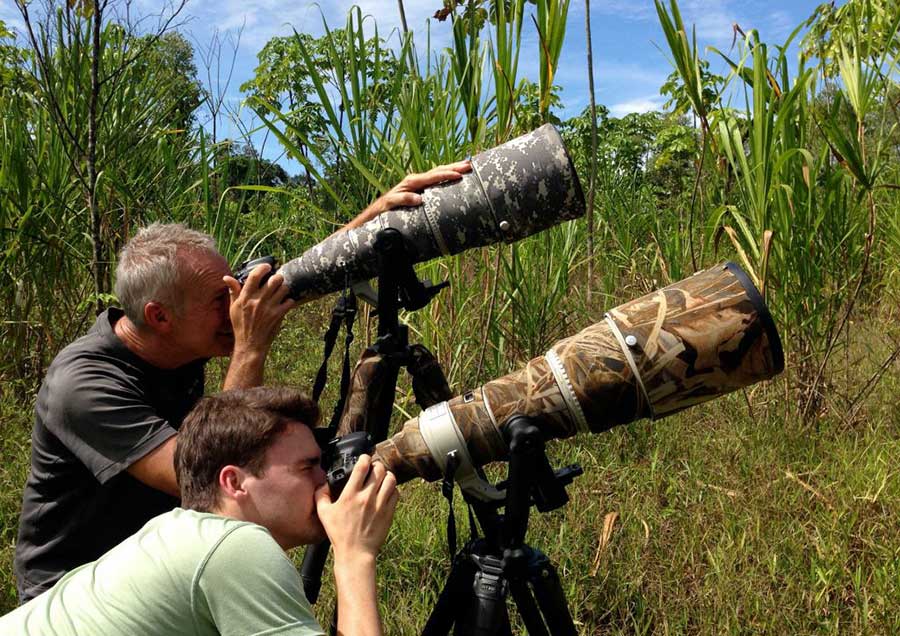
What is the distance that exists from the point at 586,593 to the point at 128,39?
3.06 meters

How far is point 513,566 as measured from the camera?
1.45 meters

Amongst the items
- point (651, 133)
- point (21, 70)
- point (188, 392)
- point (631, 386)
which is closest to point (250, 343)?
point (188, 392)

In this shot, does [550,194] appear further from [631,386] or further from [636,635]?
[636,635]

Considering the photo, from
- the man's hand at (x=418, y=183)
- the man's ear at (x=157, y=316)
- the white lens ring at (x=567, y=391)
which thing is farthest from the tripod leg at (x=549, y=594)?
the man's ear at (x=157, y=316)

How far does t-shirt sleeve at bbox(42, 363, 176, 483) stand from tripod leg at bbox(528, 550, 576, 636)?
86cm

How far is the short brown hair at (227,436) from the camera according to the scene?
140 cm

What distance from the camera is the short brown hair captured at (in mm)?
1397

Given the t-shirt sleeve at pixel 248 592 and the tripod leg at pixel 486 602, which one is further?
the tripod leg at pixel 486 602

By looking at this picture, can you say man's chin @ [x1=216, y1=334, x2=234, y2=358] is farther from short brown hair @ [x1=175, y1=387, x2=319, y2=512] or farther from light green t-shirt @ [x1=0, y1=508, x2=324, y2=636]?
light green t-shirt @ [x1=0, y1=508, x2=324, y2=636]

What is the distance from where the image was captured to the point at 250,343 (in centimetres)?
188

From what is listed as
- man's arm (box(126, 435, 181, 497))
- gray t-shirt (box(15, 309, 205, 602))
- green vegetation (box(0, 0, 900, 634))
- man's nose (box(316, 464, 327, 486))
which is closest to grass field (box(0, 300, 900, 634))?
green vegetation (box(0, 0, 900, 634))

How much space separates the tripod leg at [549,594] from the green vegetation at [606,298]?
0.91m

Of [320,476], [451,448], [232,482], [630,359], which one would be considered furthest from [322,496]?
[630,359]

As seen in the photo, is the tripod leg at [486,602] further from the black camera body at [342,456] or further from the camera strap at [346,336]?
the camera strap at [346,336]
